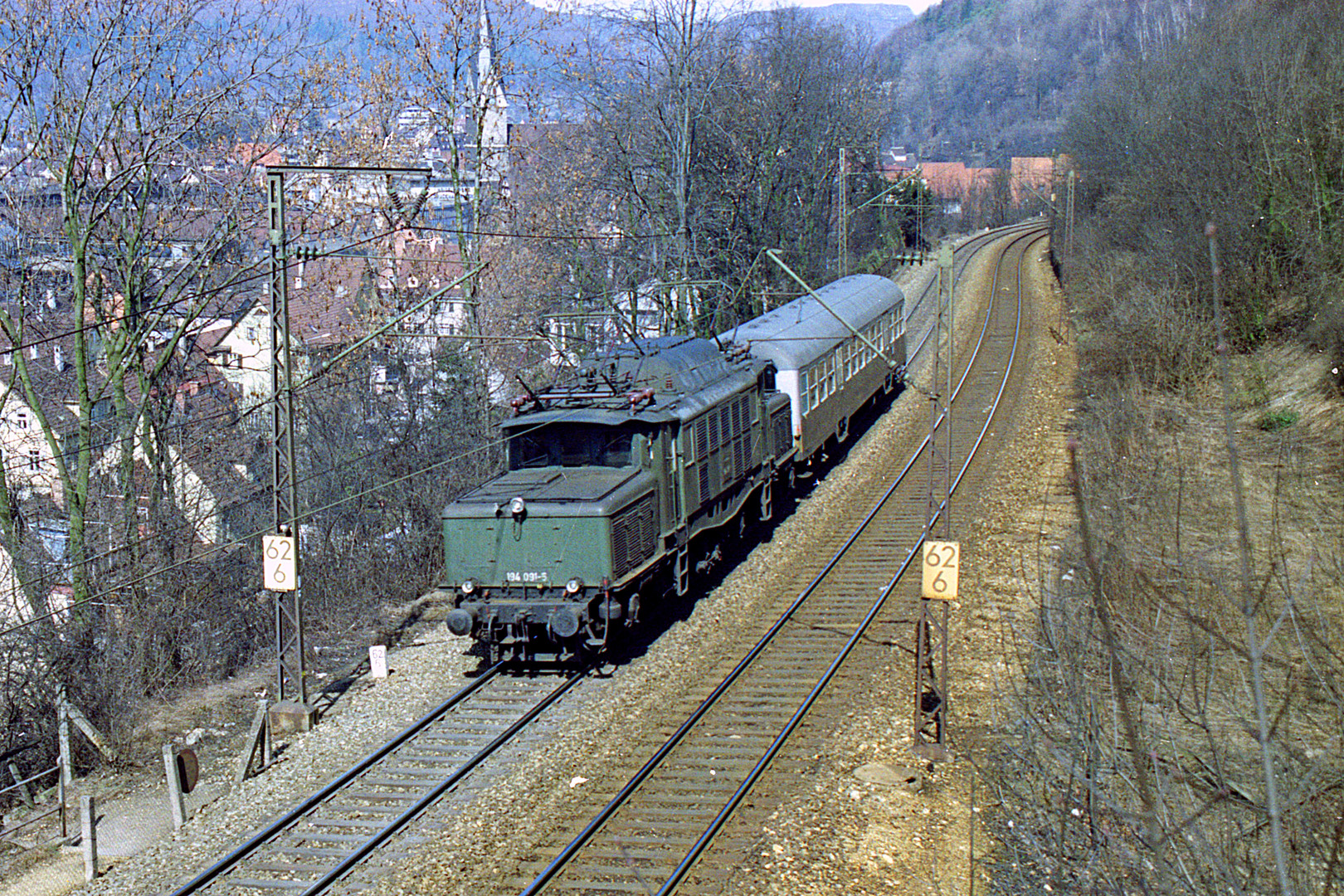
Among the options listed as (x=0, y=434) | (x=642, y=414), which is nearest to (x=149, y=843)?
(x=642, y=414)

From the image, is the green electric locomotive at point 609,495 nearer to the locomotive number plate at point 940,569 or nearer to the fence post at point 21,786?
the locomotive number plate at point 940,569

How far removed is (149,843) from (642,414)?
731 cm

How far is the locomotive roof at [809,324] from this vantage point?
21.0 meters

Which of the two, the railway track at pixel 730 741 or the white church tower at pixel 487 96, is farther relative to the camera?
the white church tower at pixel 487 96

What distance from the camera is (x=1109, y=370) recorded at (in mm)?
26312

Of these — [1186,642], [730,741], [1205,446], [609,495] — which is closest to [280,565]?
[609,495]

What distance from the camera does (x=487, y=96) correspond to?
89.0ft

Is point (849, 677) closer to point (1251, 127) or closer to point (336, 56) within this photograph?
point (336, 56)

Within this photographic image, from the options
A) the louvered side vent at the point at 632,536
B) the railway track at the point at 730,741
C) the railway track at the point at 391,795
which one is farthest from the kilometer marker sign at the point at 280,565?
the railway track at the point at 730,741

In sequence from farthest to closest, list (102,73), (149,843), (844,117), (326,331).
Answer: (844,117)
(326,331)
(102,73)
(149,843)

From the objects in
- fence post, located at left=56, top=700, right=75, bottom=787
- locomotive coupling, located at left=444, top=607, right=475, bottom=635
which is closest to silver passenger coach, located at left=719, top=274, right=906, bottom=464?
locomotive coupling, located at left=444, top=607, right=475, bottom=635

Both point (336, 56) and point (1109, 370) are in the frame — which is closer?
point (336, 56)

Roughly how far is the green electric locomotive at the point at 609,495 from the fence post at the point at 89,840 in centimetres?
437

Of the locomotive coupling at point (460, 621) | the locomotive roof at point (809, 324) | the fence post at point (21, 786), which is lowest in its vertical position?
the fence post at point (21, 786)
